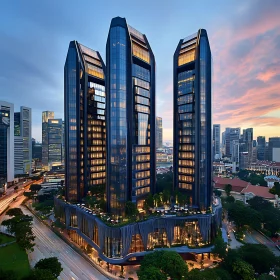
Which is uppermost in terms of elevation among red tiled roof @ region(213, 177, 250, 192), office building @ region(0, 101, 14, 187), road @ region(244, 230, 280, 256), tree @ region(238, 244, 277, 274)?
office building @ region(0, 101, 14, 187)

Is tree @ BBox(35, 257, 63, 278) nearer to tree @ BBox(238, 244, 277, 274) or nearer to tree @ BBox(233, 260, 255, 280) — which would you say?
tree @ BBox(233, 260, 255, 280)

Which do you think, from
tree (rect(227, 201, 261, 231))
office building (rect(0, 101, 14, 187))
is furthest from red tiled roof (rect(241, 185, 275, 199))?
office building (rect(0, 101, 14, 187))

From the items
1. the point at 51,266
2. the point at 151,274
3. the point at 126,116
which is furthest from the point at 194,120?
the point at 51,266

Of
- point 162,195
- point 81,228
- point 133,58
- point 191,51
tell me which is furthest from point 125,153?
point 191,51

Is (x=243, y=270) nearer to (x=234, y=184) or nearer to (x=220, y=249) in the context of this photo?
(x=220, y=249)

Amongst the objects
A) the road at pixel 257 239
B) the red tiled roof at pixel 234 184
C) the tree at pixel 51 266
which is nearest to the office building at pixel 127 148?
the tree at pixel 51 266

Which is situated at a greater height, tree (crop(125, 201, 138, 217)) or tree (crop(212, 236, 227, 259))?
tree (crop(125, 201, 138, 217))
